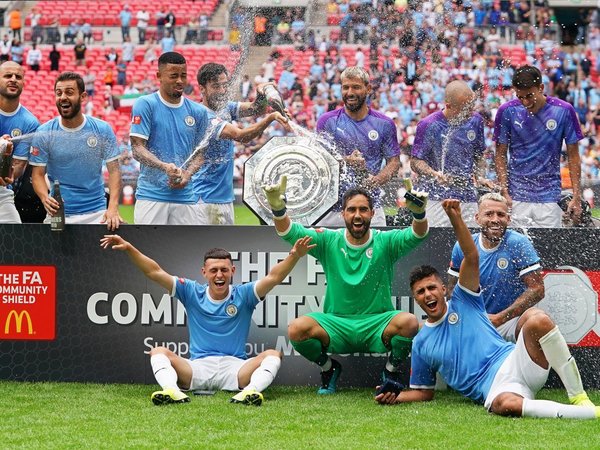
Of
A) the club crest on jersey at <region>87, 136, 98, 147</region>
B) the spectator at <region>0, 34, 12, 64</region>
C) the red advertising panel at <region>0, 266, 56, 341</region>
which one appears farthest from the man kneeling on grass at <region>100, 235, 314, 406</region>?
the spectator at <region>0, 34, 12, 64</region>

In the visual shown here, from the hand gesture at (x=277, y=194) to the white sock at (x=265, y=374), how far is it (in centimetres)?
98

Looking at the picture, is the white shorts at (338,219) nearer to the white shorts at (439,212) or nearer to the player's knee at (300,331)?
the white shorts at (439,212)

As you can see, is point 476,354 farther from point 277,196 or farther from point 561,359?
point 277,196

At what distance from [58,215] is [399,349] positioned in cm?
255

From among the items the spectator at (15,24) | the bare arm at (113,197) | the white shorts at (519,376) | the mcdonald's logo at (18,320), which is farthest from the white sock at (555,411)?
the spectator at (15,24)

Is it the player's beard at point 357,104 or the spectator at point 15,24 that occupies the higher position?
the spectator at point 15,24

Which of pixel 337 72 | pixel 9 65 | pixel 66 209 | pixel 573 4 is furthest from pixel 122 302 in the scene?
pixel 573 4

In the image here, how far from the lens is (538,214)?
868 cm

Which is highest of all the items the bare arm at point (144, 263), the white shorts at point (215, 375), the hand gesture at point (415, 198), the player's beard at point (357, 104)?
the player's beard at point (357, 104)

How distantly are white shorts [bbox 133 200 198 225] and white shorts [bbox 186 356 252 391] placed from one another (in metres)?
1.53

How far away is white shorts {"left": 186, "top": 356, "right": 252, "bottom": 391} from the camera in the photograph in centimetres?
729

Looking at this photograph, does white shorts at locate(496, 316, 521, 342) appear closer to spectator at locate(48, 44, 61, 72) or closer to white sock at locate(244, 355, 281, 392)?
white sock at locate(244, 355, 281, 392)

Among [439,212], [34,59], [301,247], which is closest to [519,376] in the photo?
[301,247]

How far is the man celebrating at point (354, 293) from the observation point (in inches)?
287
